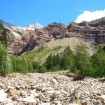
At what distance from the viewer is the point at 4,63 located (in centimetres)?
7462

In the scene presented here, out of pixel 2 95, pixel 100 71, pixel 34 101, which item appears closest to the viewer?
pixel 34 101

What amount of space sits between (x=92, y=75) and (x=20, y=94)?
58.0 m

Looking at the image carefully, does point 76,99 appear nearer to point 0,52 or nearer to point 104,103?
point 104,103

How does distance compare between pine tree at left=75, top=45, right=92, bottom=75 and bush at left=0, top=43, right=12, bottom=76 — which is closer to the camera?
bush at left=0, top=43, right=12, bottom=76

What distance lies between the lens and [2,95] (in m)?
37.5

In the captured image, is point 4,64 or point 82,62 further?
point 82,62

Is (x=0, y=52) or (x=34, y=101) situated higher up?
(x=0, y=52)

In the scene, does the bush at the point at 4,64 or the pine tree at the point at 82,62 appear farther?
the pine tree at the point at 82,62

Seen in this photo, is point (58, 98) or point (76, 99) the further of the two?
point (58, 98)

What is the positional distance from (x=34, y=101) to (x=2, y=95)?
6167 millimetres

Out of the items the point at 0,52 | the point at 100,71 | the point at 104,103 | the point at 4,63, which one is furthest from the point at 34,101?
the point at 100,71

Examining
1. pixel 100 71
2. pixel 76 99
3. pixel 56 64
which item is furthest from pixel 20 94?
pixel 56 64

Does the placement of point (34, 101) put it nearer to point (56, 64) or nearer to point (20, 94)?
point (20, 94)

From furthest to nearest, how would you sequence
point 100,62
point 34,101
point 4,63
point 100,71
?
1. point 100,62
2. point 100,71
3. point 4,63
4. point 34,101
